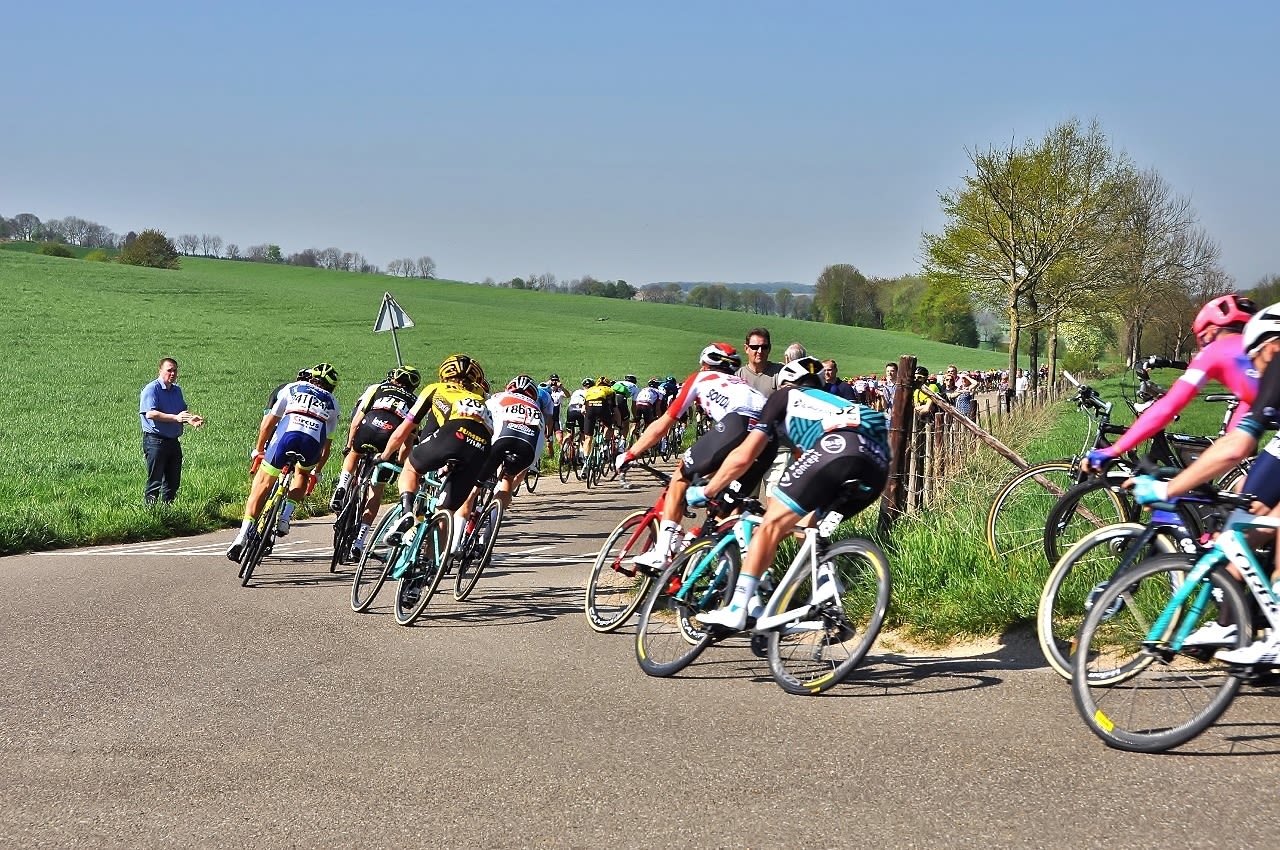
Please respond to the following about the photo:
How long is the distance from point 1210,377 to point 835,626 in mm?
2071

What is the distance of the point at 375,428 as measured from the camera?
11242 mm

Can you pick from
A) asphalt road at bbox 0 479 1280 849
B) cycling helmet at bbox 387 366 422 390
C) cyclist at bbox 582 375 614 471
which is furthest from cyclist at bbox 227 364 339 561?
cyclist at bbox 582 375 614 471

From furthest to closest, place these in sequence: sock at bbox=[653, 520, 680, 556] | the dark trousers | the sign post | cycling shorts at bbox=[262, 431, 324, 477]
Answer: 1. the sign post
2. the dark trousers
3. cycling shorts at bbox=[262, 431, 324, 477]
4. sock at bbox=[653, 520, 680, 556]

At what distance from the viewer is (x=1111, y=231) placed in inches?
1742

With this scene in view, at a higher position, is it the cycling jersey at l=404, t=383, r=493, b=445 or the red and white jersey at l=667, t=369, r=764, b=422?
the red and white jersey at l=667, t=369, r=764, b=422

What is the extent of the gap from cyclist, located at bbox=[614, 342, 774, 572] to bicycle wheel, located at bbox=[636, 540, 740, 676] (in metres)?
0.69

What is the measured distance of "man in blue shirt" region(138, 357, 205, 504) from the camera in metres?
15.3

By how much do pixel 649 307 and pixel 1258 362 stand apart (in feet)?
350

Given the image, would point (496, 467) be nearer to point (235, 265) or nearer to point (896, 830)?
point (896, 830)

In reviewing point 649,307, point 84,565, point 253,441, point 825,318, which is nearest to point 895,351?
point 649,307

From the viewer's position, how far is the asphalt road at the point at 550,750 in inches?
167

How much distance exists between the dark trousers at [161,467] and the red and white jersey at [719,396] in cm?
947

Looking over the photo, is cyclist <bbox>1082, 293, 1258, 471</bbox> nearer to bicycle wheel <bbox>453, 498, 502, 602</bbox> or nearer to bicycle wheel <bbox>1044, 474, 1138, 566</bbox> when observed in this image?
bicycle wheel <bbox>1044, 474, 1138, 566</bbox>

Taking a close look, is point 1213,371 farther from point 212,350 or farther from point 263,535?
point 212,350
